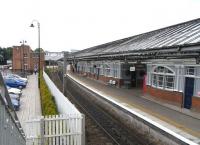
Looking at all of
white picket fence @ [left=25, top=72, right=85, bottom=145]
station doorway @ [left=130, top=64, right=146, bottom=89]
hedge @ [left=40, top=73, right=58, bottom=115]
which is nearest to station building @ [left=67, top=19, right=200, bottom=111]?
station doorway @ [left=130, top=64, right=146, bottom=89]

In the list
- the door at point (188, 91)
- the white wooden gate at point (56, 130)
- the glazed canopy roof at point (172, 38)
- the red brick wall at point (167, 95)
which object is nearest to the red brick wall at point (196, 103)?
the door at point (188, 91)

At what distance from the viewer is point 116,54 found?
26.0 m

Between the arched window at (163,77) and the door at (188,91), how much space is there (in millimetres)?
1519

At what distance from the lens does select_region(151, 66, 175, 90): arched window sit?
18038 millimetres

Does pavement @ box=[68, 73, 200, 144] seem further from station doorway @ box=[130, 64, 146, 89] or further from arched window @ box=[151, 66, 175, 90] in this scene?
station doorway @ box=[130, 64, 146, 89]

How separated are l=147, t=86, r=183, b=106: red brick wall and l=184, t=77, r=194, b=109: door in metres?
0.43

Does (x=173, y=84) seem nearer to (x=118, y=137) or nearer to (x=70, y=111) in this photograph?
(x=118, y=137)

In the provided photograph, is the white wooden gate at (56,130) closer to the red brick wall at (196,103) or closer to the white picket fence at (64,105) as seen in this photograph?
the white picket fence at (64,105)

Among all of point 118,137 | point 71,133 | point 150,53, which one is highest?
point 150,53

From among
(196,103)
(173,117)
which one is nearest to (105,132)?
(173,117)

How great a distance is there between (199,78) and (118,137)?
564 cm

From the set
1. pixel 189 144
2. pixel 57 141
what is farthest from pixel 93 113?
pixel 189 144

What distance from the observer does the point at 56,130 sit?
10.5 metres

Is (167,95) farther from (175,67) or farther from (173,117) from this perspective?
(173,117)
